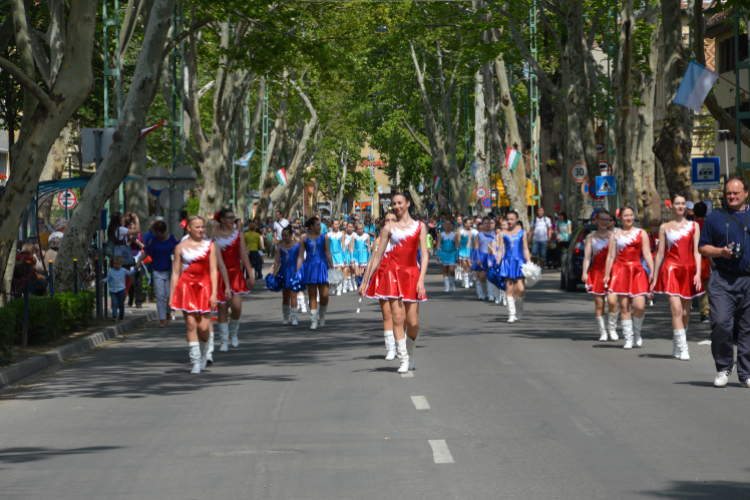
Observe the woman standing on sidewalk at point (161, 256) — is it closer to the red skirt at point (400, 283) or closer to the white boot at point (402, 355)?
the red skirt at point (400, 283)

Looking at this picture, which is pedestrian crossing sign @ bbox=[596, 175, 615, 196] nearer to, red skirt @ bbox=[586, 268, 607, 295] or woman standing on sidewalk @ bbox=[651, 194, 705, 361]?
red skirt @ bbox=[586, 268, 607, 295]

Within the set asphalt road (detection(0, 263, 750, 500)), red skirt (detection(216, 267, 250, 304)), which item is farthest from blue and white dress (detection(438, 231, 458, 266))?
red skirt (detection(216, 267, 250, 304))

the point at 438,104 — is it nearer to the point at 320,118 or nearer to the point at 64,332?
the point at 320,118

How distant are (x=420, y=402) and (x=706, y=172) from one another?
54.1ft

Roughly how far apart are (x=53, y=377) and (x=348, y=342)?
4.41m

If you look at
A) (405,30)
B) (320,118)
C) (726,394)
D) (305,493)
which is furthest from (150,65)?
(320,118)

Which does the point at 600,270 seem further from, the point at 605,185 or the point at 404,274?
the point at 605,185

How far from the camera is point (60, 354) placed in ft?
44.5

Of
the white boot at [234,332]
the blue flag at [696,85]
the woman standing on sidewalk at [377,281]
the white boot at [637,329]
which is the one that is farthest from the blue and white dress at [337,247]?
the woman standing on sidewalk at [377,281]

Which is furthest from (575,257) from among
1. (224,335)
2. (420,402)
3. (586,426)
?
(586,426)

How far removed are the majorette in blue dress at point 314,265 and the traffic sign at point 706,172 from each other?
10.3 metres

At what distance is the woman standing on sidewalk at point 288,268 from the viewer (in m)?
17.8

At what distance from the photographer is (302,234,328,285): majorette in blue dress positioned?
17406 millimetres

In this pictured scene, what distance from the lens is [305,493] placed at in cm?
627
